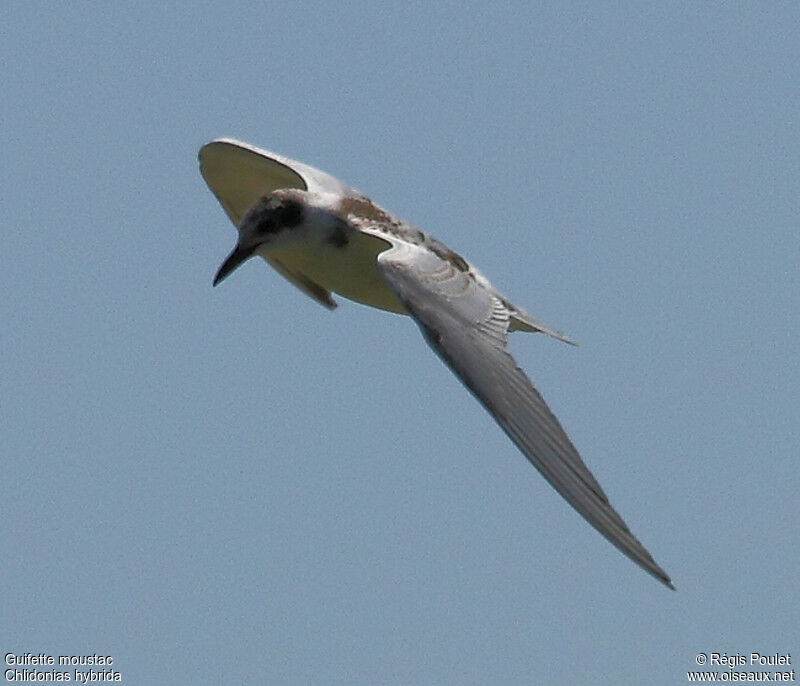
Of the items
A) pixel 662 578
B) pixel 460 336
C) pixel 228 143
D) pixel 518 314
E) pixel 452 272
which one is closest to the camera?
pixel 662 578

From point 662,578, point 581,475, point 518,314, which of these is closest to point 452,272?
point 518,314

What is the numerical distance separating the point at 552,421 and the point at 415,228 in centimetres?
428

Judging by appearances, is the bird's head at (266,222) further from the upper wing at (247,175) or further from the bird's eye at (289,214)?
the upper wing at (247,175)

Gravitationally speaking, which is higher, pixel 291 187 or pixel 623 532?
pixel 291 187

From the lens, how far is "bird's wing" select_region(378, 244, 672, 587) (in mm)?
11391

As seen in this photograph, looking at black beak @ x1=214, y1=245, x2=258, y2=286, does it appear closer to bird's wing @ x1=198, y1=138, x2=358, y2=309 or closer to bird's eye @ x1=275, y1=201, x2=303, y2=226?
bird's eye @ x1=275, y1=201, x2=303, y2=226

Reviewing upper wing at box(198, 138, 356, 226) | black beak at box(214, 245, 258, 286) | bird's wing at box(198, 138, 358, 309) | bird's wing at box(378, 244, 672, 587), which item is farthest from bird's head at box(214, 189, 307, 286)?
bird's wing at box(378, 244, 672, 587)

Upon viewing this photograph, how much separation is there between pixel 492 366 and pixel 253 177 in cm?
611

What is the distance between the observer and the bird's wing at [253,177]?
1731 cm

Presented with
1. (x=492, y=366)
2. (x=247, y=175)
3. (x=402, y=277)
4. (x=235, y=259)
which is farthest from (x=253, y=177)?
(x=492, y=366)

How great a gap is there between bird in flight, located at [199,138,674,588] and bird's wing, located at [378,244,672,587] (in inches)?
0.4

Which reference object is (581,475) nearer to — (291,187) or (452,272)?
(452,272)

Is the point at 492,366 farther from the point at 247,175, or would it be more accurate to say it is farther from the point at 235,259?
the point at 247,175

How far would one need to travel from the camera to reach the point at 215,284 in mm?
16250
